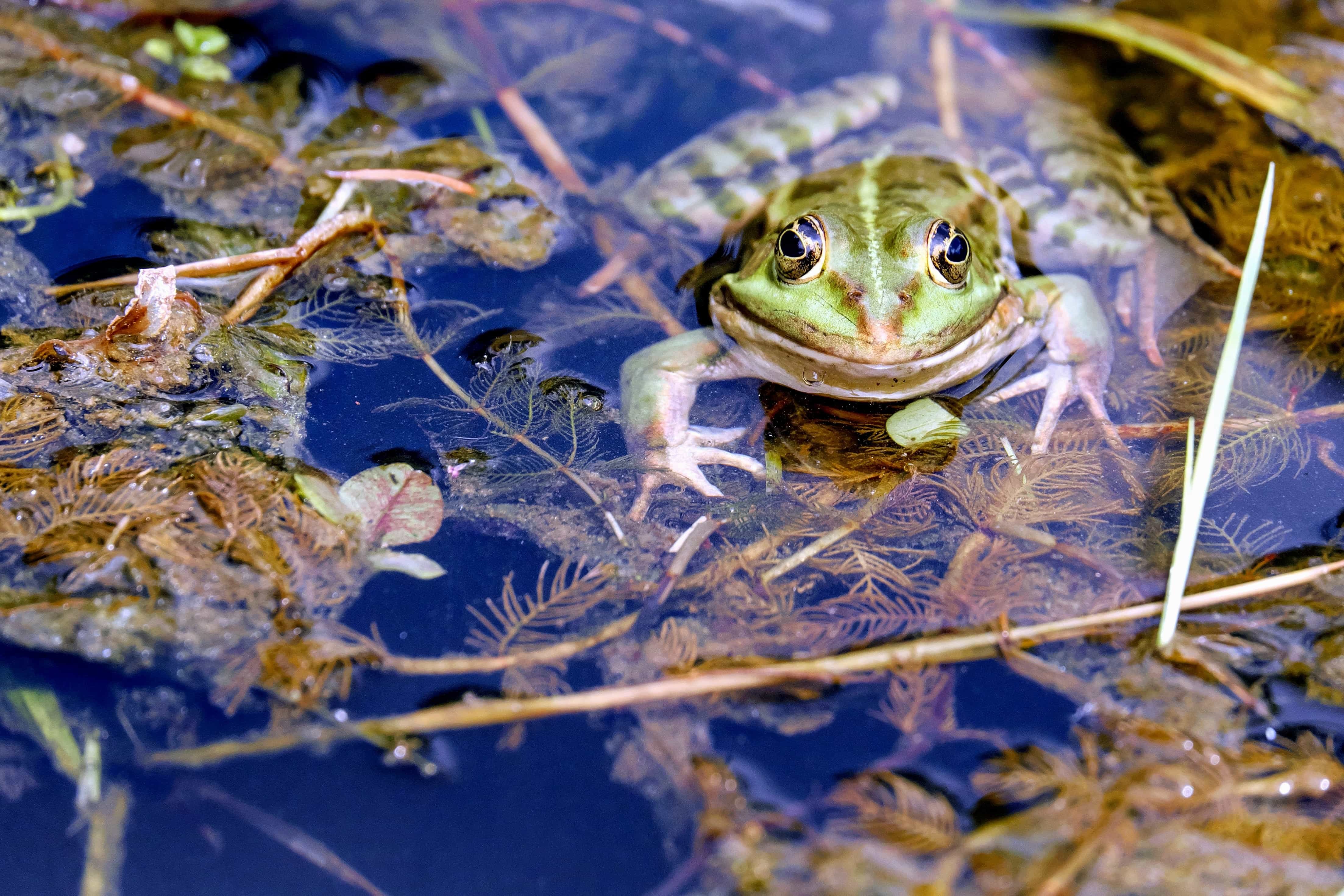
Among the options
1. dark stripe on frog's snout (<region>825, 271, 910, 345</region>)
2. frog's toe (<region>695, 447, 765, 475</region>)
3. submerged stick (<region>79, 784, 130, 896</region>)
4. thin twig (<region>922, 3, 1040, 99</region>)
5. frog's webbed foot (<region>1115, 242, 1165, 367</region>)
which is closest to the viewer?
submerged stick (<region>79, 784, 130, 896</region>)

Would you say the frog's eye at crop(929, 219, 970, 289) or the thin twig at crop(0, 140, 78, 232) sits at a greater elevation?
the frog's eye at crop(929, 219, 970, 289)

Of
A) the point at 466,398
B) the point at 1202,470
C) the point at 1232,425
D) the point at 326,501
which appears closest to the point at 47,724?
the point at 326,501

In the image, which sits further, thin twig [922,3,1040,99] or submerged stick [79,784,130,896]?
thin twig [922,3,1040,99]

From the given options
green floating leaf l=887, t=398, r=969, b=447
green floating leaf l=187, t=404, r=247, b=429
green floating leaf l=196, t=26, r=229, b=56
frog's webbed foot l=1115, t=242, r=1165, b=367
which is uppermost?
green floating leaf l=196, t=26, r=229, b=56

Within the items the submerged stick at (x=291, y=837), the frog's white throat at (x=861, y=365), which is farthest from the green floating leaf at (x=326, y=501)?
the frog's white throat at (x=861, y=365)

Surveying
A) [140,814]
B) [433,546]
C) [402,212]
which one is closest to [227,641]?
[140,814]

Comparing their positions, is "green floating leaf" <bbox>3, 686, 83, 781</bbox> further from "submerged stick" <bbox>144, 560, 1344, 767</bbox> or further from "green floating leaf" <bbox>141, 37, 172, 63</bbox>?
"green floating leaf" <bbox>141, 37, 172, 63</bbox>

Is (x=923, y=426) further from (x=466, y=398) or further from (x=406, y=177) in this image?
(x=406, y=177)

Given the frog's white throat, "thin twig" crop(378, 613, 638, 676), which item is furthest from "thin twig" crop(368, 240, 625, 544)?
the frog's white throat

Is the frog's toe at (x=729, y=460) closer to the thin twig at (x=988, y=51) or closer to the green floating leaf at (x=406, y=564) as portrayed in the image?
the green floating leaf at (x=406, y=564)
